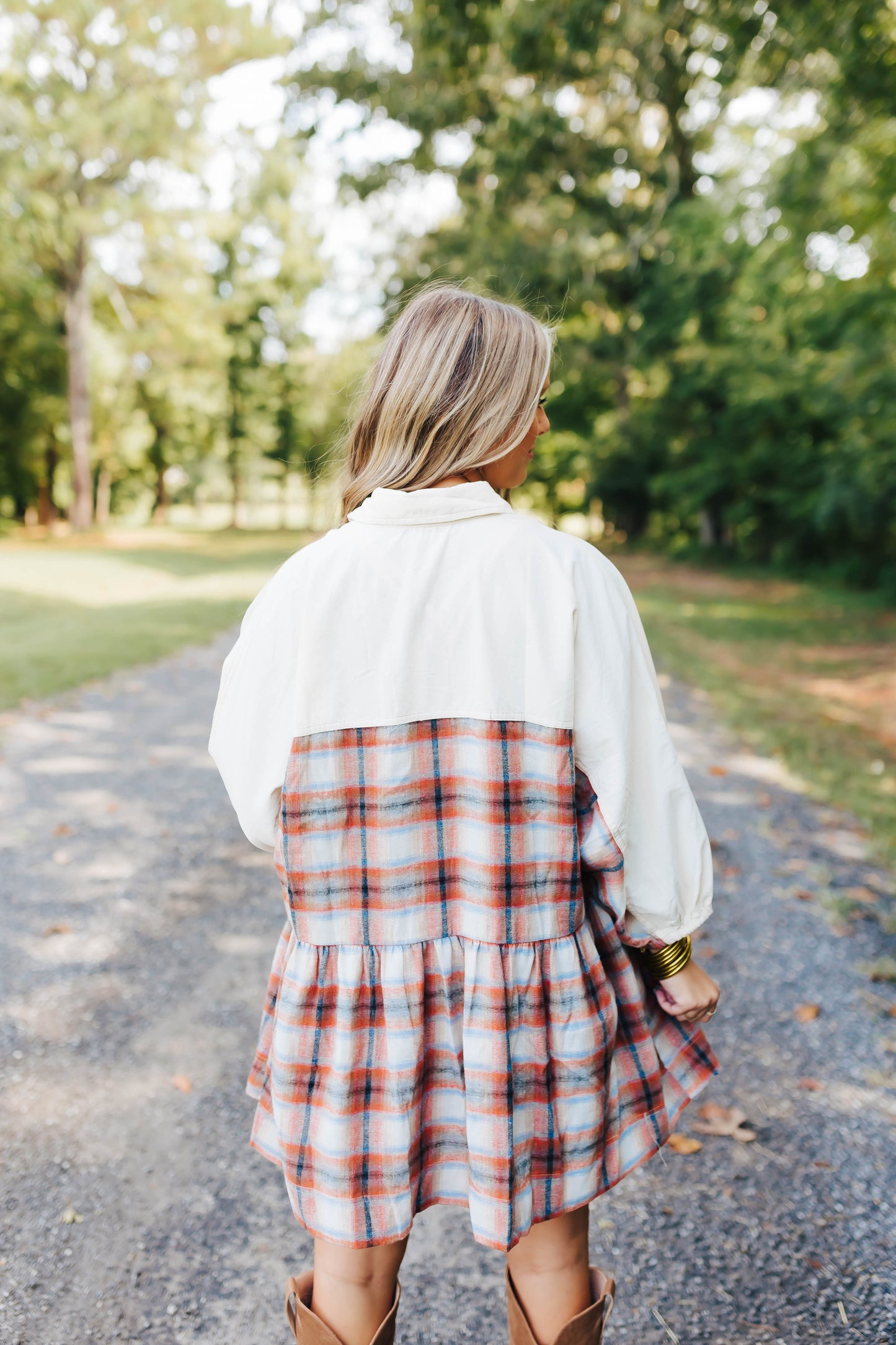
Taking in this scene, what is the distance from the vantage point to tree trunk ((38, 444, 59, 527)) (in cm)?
3616

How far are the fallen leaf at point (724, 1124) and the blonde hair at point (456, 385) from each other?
2.00 m

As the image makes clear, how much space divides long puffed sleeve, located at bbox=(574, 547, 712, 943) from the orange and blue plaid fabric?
0.04m

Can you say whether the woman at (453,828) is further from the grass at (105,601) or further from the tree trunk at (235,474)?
the tree trunk at (235,474)

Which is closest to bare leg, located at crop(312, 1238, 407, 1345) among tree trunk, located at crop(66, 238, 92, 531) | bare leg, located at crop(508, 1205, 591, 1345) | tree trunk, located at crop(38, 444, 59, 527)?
bare leg, located at crop(508, 1205, 591, 1345)

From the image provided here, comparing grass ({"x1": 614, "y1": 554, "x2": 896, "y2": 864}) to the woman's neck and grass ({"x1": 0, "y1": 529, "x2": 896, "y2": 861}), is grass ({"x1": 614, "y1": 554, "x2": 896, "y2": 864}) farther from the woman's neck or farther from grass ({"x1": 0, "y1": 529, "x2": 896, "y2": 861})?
the woman's neck

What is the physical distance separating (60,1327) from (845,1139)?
6.27ft

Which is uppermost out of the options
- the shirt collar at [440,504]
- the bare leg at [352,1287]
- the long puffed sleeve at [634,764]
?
the shirt collar at [440,504]

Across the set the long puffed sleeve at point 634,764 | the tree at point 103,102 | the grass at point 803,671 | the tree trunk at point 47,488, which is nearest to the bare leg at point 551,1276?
the long puffed sleeve at point 634,764

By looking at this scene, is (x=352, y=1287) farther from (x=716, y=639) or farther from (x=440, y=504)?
(x=716, y=639)

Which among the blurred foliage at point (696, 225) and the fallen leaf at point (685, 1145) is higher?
the blurred foliage at point (696, 225)

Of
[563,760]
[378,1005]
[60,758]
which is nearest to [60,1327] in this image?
[378,1005]

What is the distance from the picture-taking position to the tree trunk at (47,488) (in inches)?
1423

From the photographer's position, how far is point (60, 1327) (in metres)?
1.83

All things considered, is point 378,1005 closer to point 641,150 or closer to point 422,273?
point 422,273
